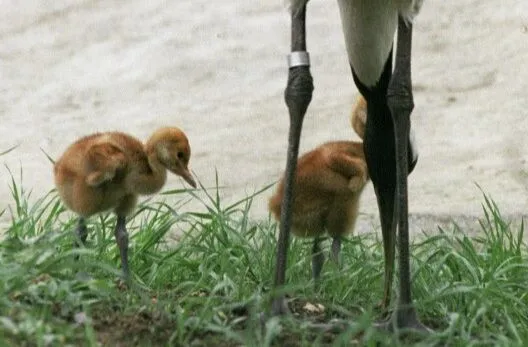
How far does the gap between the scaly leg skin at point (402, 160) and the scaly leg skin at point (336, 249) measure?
2.02 feet

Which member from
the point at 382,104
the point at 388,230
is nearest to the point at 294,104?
the point at 382,104

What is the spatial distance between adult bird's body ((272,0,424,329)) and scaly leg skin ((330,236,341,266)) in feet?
0.77

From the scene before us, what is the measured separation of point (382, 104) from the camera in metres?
4.85

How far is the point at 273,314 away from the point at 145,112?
11.9ft

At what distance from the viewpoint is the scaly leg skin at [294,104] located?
14.4 feet

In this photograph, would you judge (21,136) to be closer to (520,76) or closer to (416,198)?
(416,198)

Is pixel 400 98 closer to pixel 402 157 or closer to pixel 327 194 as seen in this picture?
pixel 402 157

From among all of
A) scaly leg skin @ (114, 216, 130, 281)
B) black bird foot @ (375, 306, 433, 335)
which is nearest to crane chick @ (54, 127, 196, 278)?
scaly leg skin @ (114, 216, 130, 281)

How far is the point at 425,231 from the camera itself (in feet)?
20.1

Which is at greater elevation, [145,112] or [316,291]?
[145,112]

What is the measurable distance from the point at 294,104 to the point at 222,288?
635 mm

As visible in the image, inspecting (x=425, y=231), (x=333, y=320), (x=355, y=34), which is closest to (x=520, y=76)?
(x=425, y=231)

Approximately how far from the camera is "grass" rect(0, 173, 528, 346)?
391cm

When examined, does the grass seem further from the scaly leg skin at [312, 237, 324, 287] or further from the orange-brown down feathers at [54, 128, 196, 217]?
the orange-brown down feathers at [54, 128, 196, 217]
